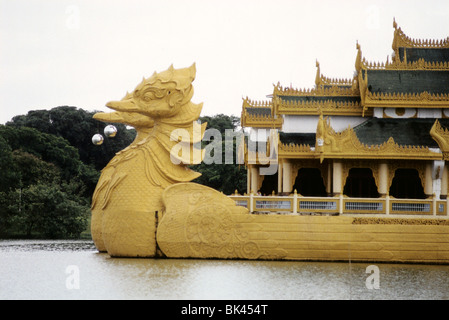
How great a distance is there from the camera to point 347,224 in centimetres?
1917

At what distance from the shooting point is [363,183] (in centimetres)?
2194

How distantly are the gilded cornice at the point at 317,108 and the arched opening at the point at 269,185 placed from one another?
309 cm

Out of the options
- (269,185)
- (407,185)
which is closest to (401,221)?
(407,185)

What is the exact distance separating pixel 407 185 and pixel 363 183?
124 cm

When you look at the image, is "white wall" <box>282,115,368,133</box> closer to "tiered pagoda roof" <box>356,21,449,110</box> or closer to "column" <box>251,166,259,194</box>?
Result: "tiered pagoda roof" <box>356,21,449,110</box>

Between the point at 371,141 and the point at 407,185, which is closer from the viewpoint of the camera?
the point at 371,141

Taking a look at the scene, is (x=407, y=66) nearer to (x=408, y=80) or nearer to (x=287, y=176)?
(x=408, y=80)

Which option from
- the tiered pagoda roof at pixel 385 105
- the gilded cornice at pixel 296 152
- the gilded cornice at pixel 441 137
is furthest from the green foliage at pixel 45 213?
the gilded cornice at pixel 441 137

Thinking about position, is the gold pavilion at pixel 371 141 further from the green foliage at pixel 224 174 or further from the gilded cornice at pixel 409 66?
the green foliage at pixel 224 174

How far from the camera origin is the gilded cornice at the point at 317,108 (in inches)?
891

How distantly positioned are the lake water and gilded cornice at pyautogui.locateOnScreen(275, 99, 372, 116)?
5056 mm
